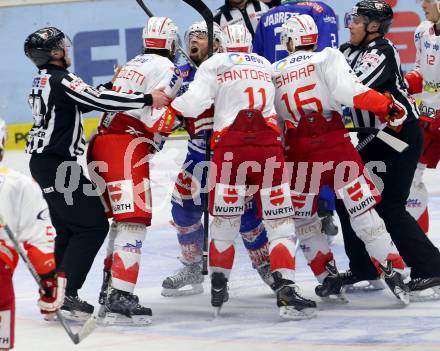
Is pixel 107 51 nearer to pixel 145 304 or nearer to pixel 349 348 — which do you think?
pixel 145 304

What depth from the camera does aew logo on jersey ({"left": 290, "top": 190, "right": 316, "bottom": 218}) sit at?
5930 millimetres

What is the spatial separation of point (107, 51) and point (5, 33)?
897mm

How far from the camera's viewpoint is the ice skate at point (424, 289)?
19.7 feet

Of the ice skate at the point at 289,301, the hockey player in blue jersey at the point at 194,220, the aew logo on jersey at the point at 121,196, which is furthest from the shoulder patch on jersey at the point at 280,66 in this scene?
the ice skate at the point at 289,301

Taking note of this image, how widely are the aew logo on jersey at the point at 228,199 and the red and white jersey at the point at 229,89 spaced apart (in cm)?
28

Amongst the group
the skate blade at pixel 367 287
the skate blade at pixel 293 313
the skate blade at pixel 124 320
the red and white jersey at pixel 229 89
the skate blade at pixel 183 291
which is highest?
the red and white jersey at pixel 229 89

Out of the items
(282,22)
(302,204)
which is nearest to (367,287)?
(302,204)

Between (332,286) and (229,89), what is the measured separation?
1.18 m

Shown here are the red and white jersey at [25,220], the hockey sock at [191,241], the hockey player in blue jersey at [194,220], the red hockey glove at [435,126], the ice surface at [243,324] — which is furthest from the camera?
the red hockey glove at [435,126]

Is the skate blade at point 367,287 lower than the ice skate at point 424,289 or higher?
lower

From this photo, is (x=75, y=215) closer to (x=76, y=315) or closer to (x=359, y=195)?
(x=76, y=315)

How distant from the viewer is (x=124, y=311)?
573cm

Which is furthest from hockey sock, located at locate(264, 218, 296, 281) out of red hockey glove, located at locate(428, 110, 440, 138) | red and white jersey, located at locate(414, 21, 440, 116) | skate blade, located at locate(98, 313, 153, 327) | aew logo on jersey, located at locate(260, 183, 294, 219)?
red and white jersey, located at locate(414, 21, 440, 116)

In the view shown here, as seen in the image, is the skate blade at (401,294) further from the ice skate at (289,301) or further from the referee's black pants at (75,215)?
the referee's black pants at (75,215)
